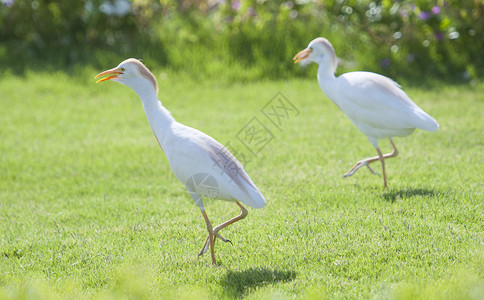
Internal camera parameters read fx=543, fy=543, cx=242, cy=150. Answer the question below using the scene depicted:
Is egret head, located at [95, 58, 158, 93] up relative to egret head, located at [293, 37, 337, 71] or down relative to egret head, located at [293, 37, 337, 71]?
up

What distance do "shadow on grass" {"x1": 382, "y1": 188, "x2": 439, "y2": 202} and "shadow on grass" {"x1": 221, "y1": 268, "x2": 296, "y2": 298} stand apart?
1728mm

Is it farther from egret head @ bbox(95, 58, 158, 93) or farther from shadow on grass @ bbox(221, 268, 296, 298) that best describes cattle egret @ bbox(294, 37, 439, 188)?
egret head @ bbox(95, 58, 158, 93)

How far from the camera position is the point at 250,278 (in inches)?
156

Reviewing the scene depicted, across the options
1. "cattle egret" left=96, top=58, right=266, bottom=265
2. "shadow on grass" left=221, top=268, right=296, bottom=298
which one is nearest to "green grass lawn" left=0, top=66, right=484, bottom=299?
"shadow on grass" left=221, top=268, right=296, bottom=298

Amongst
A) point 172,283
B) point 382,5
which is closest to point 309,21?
point 382,5

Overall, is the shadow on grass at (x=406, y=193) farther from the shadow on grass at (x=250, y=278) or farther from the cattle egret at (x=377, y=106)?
the shadow on grass at (x=250, y=278)

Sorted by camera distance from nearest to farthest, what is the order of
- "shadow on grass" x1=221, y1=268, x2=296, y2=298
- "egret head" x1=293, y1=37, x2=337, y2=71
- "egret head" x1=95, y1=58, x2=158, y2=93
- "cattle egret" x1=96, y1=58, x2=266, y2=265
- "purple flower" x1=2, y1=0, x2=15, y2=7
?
"shadow on grass" x1=221, y1=268, x2=296, y2=298
"cattle egret" x1=96, y1=58, x2=266, y2=265
"egret head" x1=95, y1=58, x2=158, y2=93
"egret head" x1=293, y1=37, x2=337, y2=71
"purple flower" x1=2, y1=0, x2=15, y2=7

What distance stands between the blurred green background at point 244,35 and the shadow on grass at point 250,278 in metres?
6.55

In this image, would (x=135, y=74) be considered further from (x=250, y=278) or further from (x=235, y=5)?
(x=235, y=5)

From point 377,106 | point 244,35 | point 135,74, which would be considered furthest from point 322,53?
point 244,35

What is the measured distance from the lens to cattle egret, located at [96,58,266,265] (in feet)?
13.4

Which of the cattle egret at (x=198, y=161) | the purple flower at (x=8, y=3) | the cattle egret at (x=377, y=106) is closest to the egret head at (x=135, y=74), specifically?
the cattle egret at (x=198, y=161)

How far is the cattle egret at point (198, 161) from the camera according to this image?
161 inches

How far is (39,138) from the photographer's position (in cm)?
811
